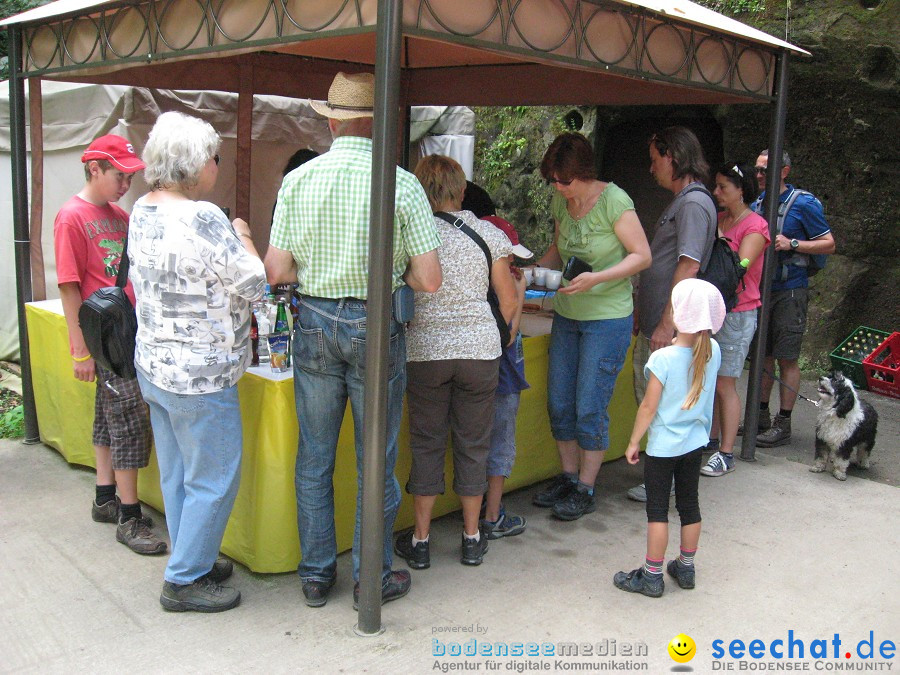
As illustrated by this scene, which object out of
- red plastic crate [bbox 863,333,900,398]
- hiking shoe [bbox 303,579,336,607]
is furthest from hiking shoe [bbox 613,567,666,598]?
red plastic crate [bbox 863,333,900,398]

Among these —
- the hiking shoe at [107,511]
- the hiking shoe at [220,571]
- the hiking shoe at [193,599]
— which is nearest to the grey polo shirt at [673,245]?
the hiking shoe at [220,571]

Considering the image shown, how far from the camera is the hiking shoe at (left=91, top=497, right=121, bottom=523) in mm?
3695

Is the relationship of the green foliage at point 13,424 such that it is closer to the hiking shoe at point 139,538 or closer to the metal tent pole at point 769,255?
the hiking shoe at point 139,538

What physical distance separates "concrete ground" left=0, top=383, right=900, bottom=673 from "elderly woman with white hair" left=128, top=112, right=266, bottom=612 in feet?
0.84

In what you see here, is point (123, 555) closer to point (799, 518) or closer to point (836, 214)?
point (799, 518)

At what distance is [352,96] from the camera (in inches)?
108

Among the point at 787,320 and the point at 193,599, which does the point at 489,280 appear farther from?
the point at 787,320

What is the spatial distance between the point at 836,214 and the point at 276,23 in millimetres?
5594

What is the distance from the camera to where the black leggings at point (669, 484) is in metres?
3.12

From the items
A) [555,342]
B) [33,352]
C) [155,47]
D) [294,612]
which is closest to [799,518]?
[555,342]

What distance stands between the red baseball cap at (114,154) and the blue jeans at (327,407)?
1.13 m

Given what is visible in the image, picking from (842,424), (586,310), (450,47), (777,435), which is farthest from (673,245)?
(777,435)

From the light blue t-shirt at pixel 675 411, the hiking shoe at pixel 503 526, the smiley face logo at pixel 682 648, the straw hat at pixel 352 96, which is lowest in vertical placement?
the smiley face logo at pixel 682 648

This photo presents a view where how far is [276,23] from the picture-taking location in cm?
289
